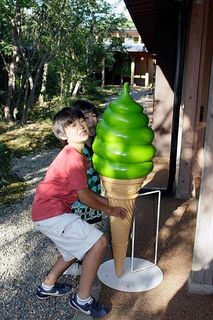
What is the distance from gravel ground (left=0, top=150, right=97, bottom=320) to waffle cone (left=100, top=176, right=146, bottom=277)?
1.65 ft

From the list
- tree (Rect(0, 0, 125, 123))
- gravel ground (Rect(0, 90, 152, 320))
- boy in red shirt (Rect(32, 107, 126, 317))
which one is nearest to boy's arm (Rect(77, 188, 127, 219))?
boy in red shirt (Rect(32, 107, 126, 317))

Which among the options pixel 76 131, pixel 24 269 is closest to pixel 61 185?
pixel 76 131

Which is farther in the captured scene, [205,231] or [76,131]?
[205,231]

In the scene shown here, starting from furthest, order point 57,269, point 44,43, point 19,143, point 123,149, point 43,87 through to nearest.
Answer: point 43,87 → point 44,43 → point 19,143 → point 57,269 → point 123,149

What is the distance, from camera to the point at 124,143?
2.72 metres

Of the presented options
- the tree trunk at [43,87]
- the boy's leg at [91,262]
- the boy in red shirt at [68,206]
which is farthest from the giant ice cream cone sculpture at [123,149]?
the tree trunk at [43,87]

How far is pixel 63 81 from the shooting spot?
16.2 meters

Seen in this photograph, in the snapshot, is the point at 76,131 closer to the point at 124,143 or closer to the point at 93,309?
the point at 124,143

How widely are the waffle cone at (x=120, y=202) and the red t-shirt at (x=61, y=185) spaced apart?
0.86 feet

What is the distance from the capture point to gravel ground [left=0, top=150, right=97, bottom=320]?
3.00 m

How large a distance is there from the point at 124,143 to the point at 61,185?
519 mm

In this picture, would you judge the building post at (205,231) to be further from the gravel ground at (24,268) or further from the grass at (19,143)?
the grass at (19,143)

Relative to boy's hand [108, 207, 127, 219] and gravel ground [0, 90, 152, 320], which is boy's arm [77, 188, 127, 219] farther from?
gravel ground [0, 90, 152, 320]

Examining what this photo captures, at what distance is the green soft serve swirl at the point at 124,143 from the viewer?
2.73 m
